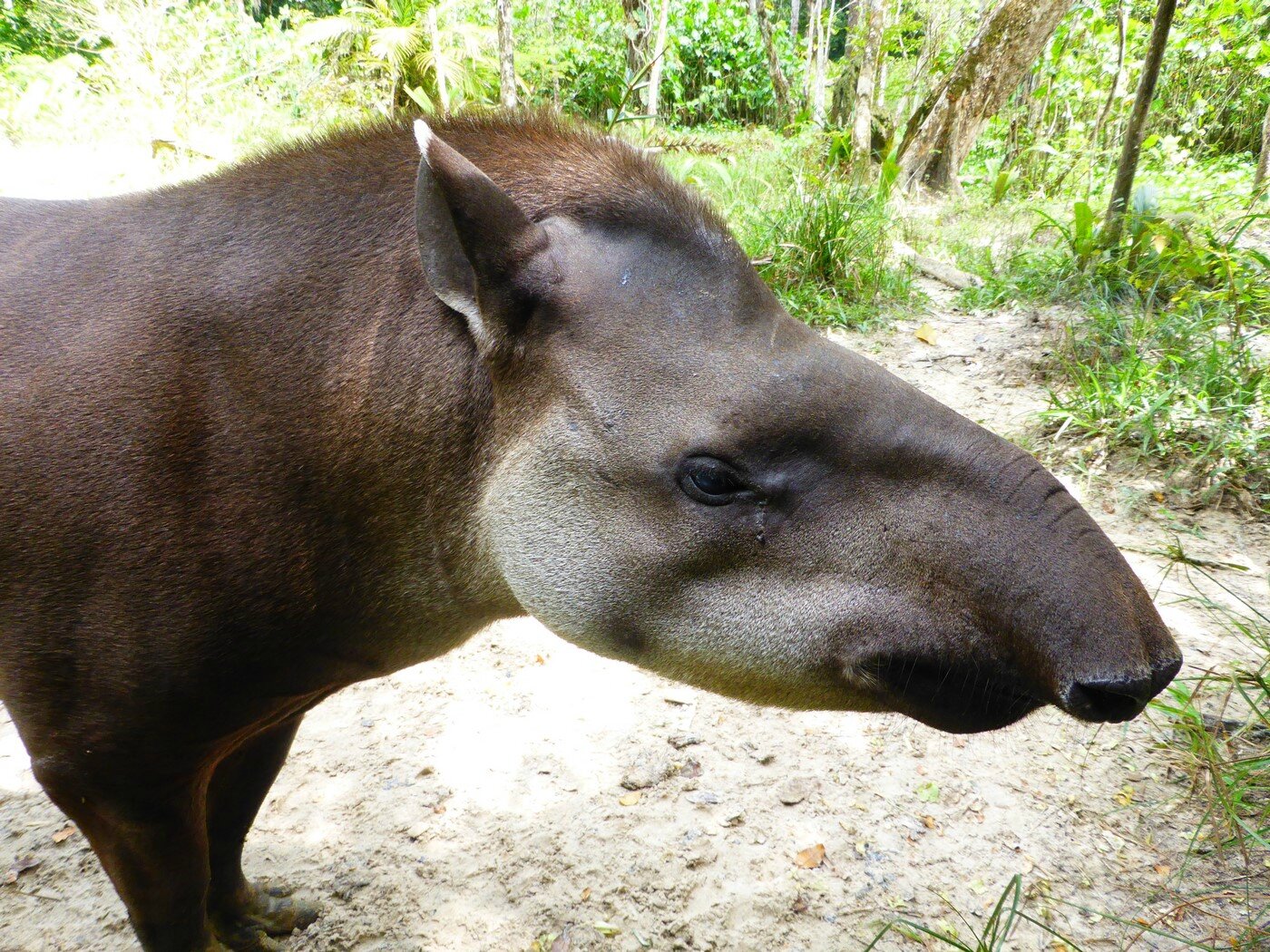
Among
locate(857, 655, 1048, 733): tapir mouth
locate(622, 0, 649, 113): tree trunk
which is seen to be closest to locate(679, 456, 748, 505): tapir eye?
locate(857, 655, 1048, 733): tapir mouth

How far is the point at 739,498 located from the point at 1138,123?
6058 mm

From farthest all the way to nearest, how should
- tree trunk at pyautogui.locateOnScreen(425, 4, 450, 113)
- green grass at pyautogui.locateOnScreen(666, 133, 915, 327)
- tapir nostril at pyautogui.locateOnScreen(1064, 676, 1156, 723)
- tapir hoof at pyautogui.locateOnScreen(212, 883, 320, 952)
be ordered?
tree trunk at pyautogui.locateOnScreen(425, 4, 450, 113)
green grass at pyautogui.locateOnScreen(666, 133, 915, 327)
tapir hoof at pyautogui.locateOnScreen(212, 883, 320, 952)
tapir nostril at pyautogui.locateOnScreen(1064, 676, 1156, 723)

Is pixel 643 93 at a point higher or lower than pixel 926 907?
higher

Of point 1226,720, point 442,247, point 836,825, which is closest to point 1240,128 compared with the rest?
point 1226,720

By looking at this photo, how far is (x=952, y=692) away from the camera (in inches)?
67.5

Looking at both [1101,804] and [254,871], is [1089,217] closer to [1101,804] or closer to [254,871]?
[1101,804]

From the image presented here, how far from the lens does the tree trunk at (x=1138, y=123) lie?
589cm

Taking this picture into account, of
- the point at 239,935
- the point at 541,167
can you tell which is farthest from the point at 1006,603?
the point at 239,935

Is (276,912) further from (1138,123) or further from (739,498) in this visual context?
(1138,123)

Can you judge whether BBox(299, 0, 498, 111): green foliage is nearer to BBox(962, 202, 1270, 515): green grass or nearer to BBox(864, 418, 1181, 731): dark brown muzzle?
BBox(962, 202, 1270, 515): green grass

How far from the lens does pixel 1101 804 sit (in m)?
3.13

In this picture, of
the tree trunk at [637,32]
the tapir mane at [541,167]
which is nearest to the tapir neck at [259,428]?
the tapir mane at [541,167]

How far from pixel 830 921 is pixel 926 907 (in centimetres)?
32

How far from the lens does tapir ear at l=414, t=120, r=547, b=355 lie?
1.78 meters
